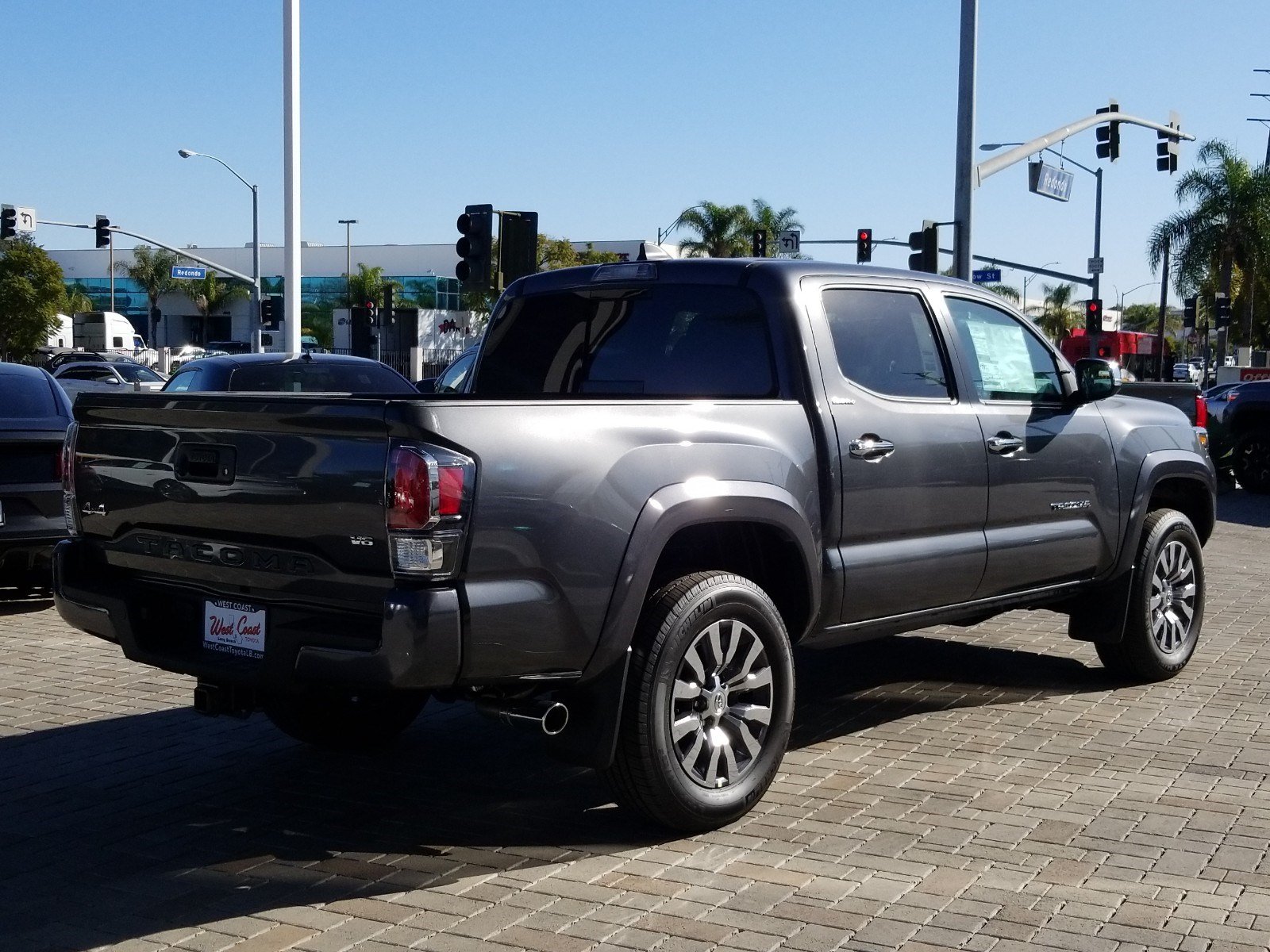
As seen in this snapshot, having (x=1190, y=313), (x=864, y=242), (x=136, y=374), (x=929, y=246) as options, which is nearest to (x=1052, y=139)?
(x=929, y=246)

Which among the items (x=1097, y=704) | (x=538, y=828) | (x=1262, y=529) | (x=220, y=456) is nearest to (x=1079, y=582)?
(x=1097, y=704)

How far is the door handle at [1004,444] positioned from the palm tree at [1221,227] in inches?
2023

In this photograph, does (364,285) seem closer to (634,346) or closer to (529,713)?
(634,346)

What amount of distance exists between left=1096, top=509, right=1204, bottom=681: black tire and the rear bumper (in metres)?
4.33

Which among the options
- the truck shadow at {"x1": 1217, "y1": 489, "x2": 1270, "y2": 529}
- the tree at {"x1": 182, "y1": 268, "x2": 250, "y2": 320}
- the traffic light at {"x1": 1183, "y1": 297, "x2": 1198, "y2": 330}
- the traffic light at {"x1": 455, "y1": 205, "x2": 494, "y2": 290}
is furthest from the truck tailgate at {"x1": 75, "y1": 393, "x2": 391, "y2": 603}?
the tree at {"x1": 182, "y1": 268, "x2": 250, "y2": 320}

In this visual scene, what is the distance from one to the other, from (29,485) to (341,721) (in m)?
4.32

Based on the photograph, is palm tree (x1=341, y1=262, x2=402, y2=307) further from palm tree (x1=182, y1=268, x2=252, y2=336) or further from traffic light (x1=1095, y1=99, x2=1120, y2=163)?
traffic light (x1=1095, y1=99, x2=1120, y2=163)

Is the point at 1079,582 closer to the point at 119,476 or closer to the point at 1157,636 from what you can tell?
the point at 1157,636

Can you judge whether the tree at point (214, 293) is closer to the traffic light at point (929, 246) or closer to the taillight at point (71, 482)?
the traffic light at point (929, 246)

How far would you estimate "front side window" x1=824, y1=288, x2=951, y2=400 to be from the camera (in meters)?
6.00

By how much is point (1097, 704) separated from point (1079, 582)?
0.62 meters

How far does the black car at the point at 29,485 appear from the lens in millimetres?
9453

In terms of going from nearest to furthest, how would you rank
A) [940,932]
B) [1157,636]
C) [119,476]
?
[940,932]
[119,476]
[1157,636]

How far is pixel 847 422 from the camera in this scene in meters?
5.77
